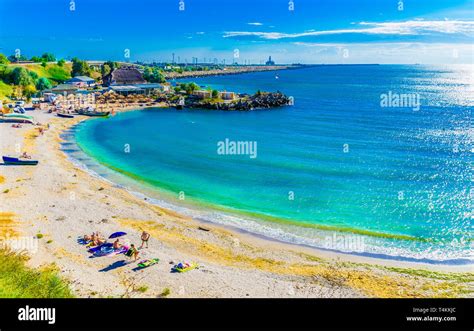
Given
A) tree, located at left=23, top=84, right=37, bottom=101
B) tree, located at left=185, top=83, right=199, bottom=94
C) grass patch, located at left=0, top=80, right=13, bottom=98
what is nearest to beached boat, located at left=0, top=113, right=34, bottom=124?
grass patch, located at left=0, top=80, right=13, bottom=98

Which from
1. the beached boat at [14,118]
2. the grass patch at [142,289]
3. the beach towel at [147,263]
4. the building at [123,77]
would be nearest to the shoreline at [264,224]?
the beach towel at [147,263]

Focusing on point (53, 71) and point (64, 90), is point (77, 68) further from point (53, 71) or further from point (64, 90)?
point (64, 90)

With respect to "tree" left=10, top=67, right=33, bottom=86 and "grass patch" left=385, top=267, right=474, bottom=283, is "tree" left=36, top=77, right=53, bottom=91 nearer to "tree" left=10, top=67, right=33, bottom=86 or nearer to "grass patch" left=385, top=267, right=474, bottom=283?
"tree" left=10, top=67, right=33, bottom=86

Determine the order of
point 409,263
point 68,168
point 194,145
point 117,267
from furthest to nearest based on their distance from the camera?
point 194,145 < point 68,168 < point 409,263 < point 117,267

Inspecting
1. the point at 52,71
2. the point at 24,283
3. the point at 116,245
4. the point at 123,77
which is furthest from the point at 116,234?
the point at 52,71

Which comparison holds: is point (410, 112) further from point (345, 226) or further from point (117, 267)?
point (117, 267)

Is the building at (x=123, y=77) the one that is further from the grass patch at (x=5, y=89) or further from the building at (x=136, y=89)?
the grass patch at (x=5, y=89)
